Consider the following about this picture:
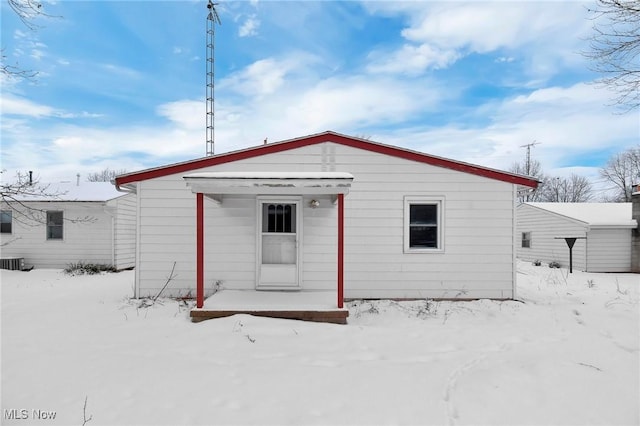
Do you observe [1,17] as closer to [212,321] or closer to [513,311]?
[212,321]

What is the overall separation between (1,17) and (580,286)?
45.5 ft

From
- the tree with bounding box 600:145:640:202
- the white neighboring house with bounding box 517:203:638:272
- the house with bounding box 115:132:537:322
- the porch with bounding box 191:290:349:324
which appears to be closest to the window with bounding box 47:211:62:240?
the house with bounding box 115:132:537:322

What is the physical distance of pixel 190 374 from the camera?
384 centimetres

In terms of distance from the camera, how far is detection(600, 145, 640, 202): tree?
3312 centimetres

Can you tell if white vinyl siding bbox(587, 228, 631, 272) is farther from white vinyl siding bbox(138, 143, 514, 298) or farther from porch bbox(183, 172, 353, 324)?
porch bbox(183, 172, 353, 324)

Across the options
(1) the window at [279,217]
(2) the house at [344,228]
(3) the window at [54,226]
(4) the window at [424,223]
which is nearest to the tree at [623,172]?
(2) the house at [344,228]

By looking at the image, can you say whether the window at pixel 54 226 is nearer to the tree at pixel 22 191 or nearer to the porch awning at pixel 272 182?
the tree at pixel 22 191

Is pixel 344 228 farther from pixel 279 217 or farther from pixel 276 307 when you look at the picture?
pixel 276 307

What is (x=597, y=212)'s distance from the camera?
15.0 m

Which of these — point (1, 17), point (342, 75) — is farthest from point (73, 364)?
point (342, 75)

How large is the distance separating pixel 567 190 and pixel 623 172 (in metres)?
7.09

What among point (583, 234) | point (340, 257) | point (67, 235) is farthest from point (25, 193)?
point (583, 234)

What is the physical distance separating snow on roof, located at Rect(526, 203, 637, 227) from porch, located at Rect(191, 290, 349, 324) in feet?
41.7

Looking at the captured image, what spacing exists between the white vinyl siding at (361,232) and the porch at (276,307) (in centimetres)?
69
